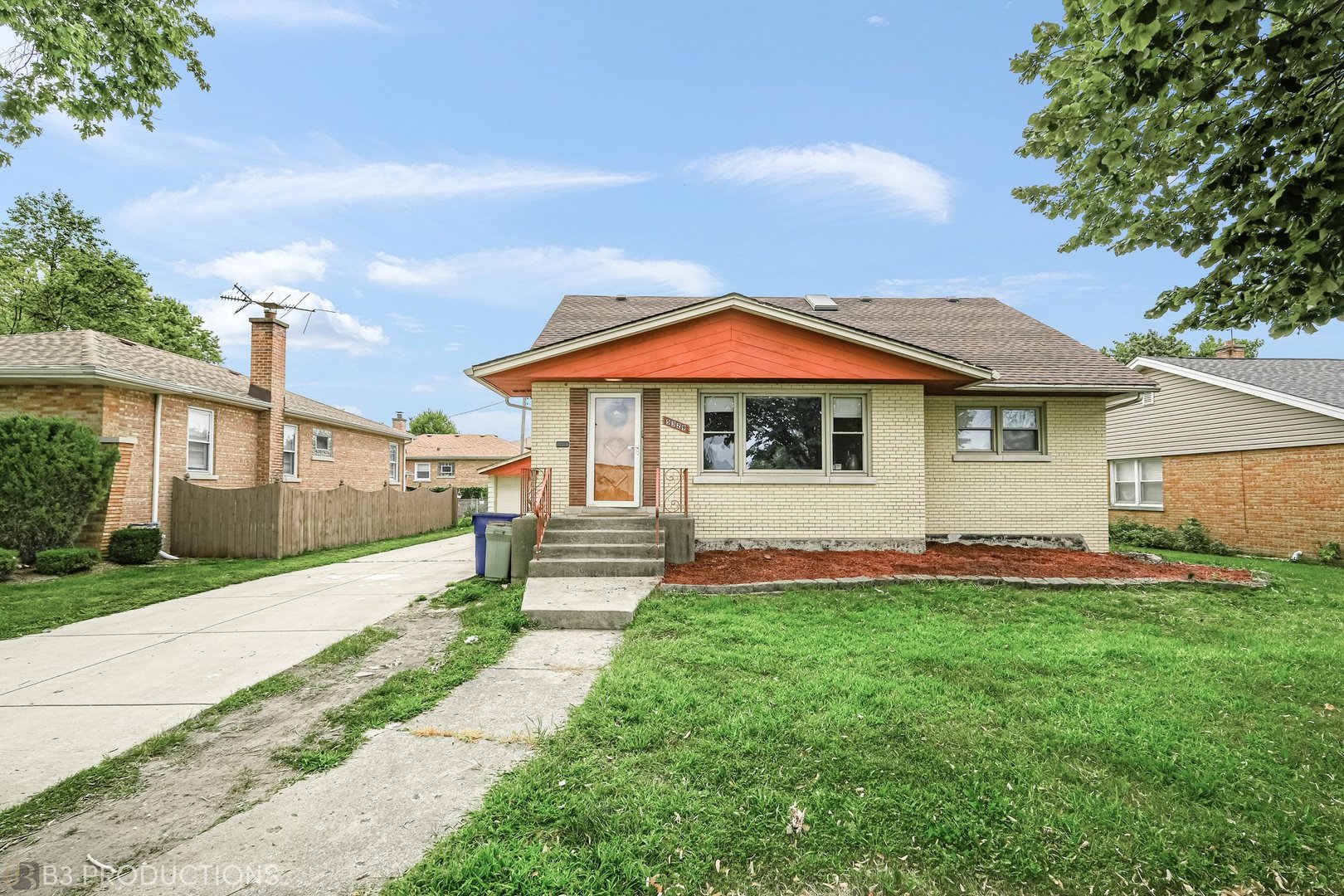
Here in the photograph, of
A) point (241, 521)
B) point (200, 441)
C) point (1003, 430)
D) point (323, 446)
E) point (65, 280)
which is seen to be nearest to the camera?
point (1003, 430)

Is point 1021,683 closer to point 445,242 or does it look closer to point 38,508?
point 38,508

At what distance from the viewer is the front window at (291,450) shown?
1836cm

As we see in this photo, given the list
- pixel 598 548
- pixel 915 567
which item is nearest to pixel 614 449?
pixel 598 548

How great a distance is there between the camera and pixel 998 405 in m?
11.8

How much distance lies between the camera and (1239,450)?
51.4ft

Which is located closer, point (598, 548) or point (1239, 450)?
point (598, 548)

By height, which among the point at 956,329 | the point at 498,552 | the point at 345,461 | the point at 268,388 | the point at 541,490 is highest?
the point at 956,329

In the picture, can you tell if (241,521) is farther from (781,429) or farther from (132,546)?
(781,429)

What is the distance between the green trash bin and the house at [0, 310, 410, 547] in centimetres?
967

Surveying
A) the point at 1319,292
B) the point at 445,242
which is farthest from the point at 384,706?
the point at 445,242

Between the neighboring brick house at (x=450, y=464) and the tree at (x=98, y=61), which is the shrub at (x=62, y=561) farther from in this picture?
the neighboring brick house at (x=450, y=464)

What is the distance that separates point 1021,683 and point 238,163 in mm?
18749

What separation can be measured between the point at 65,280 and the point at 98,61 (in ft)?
77.4

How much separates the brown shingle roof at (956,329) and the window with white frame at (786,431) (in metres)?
1.58
